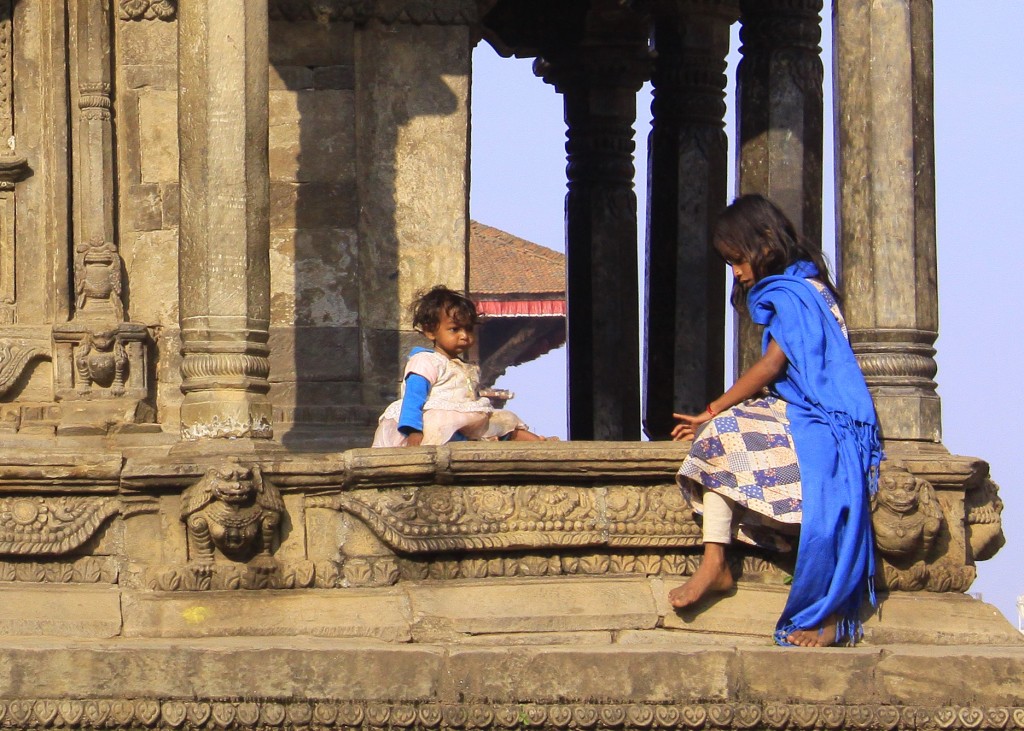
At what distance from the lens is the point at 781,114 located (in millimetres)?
14539

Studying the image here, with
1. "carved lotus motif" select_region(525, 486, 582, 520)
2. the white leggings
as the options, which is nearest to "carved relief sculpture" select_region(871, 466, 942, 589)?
the white leggings

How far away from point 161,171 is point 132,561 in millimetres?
3430

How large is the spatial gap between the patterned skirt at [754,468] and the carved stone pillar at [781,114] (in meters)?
5.67

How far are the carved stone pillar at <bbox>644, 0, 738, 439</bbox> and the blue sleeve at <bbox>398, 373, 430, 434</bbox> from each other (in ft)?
20.0

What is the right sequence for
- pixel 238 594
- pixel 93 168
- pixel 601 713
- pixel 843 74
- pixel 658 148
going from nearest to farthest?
pixel 601 713
pixel 238 594
pixel 843 74
pixel 93 168
pixel 658 148

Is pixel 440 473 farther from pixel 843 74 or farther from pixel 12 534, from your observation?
pixel 843 74

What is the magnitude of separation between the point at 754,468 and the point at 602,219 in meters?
7.91

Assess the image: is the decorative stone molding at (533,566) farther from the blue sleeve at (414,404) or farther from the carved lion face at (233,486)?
the blue sleeve at (414,404)

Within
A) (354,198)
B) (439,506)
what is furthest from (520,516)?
(354,198)

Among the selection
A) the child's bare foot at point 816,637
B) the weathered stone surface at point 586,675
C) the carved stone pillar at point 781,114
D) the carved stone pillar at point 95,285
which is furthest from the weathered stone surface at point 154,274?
the child's bare foot at point 816,637

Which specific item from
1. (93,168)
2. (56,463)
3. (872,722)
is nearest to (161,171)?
Answer: (93,168)

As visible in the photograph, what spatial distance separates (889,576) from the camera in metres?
8.93

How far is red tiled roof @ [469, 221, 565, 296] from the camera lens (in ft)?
98.9

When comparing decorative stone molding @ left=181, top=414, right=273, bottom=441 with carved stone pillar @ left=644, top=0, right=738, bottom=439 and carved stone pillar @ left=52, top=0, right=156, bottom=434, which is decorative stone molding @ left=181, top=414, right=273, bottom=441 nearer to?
carved stone pillar @ left=52, top=0, right=156, bottom=434
